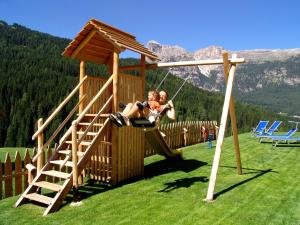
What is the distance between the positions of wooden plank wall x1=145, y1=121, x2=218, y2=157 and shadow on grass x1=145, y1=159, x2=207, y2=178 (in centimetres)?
270

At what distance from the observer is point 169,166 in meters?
12.2

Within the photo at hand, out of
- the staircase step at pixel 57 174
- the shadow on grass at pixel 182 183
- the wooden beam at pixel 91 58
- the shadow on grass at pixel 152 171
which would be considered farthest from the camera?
the wooden beam at pixel 91 58

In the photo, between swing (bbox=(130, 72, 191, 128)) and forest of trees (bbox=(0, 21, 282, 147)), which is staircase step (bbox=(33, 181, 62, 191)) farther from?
forest of trees (bbox=(0, 21, 282, 147))

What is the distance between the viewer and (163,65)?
10.3 m

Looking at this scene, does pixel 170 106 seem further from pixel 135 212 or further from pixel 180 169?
pixel 180 169

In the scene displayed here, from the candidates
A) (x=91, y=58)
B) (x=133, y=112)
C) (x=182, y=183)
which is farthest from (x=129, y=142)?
(x=91, y=58)

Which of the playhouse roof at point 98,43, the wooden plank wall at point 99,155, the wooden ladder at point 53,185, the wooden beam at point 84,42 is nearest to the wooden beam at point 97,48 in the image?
the playhouse roof at point 98,43

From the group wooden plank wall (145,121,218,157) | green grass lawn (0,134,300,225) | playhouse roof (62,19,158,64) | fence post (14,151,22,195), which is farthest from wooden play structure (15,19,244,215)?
wooden plank wall (145,121,218,157)

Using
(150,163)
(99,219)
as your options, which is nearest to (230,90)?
(99,219)

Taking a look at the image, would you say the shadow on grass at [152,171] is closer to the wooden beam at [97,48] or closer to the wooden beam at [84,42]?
the wooden beam at [84,42]

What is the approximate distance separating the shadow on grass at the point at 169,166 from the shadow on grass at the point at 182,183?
3.78 ft

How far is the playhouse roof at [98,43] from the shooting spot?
9328mm

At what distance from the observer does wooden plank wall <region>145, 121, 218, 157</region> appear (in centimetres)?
1731

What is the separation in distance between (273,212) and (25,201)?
5.96 meters
